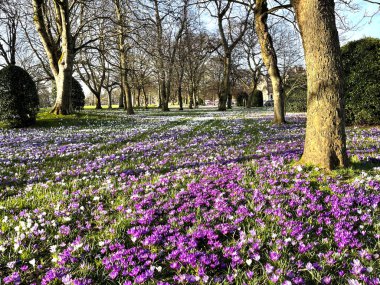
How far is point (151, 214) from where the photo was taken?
3.71 m

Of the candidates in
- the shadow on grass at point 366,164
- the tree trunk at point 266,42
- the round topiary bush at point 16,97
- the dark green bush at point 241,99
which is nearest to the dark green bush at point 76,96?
the round topiary bush at point 16,97

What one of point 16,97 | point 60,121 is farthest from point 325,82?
point 60,121

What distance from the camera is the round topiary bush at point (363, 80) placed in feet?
38.4

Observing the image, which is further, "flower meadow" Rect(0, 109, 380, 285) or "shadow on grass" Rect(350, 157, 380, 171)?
"shadow on grass" Rect(350, 157, 380, 171)

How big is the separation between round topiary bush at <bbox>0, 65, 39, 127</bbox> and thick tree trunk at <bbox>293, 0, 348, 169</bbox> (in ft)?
49.4

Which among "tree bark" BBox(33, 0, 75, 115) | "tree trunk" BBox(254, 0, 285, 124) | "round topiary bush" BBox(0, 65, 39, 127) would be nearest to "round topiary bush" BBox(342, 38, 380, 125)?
"tree trunk" BBox(254, 0, 285, 124)

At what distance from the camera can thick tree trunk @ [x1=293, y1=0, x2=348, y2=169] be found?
17.2 ft

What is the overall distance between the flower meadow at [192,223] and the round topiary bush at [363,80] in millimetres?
6959

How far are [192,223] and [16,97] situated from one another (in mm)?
15282

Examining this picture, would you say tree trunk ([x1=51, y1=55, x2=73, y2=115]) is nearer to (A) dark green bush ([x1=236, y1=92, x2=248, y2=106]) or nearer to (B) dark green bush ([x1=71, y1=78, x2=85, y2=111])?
(B) dark green bush ([x1=71, y1=78, x2=85, y2=111])

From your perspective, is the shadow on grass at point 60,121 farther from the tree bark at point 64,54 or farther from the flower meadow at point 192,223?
the flower meadow at point 192,223

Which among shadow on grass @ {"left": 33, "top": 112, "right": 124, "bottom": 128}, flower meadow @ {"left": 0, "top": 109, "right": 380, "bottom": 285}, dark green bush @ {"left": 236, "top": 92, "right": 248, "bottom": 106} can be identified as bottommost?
flower meadow @ {"left": 0, "top": 109, "right": 380, "bottom": 285}

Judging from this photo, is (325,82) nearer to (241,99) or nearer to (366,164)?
(366,164)

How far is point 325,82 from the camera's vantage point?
5.28 m
